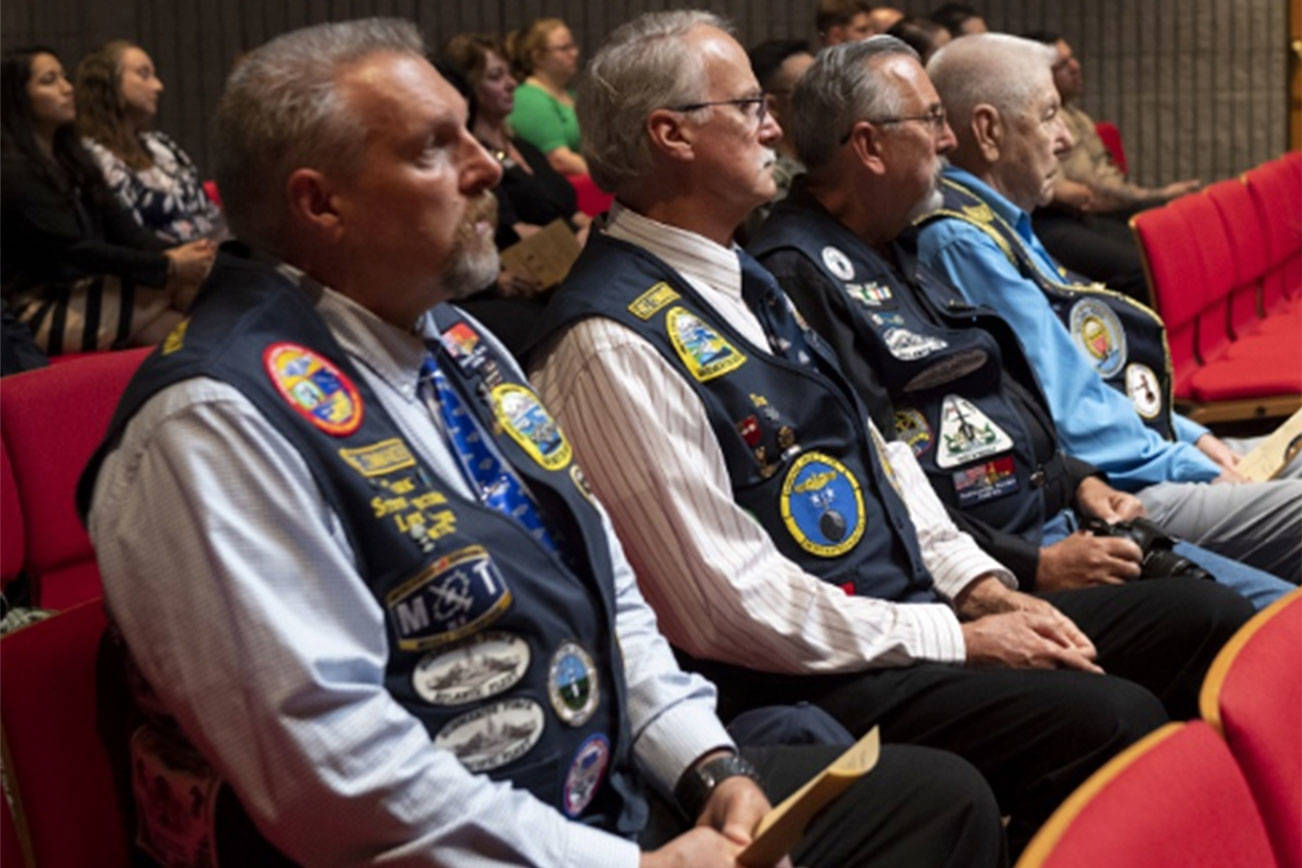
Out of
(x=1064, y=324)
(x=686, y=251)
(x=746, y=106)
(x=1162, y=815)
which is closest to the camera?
(x=1162, y=815)

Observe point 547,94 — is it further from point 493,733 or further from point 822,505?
point 493,733

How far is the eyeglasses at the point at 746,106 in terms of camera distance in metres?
2.76

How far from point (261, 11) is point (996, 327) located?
6.15 m

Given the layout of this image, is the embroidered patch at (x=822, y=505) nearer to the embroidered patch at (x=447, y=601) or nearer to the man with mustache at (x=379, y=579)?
the man with mustache at (x=379, y=579)

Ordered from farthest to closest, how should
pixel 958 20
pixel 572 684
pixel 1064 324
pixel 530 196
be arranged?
pixel 958 20
pixel 530 196
pixel 1064 324
pixel 572 684

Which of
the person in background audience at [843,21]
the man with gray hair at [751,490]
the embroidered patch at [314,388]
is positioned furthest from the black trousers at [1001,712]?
the person in background audience at [843,21]

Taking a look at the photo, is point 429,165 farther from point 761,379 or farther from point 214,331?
point 761,379

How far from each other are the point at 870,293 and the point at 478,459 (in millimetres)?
1270

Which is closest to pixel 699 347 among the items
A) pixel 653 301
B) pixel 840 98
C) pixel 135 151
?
pixel 653 301

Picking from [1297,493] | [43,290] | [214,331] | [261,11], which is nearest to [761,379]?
[214,331]

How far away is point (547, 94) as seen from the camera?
802 cm

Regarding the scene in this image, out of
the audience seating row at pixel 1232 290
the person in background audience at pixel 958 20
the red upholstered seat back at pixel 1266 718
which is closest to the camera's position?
the red upholstered seat back at pixel 1266 718

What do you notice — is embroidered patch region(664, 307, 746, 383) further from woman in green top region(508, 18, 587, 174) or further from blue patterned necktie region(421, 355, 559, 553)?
woman in green top region(508, 18, 587, 174)

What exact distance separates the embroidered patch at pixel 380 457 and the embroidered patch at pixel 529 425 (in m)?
0.21
